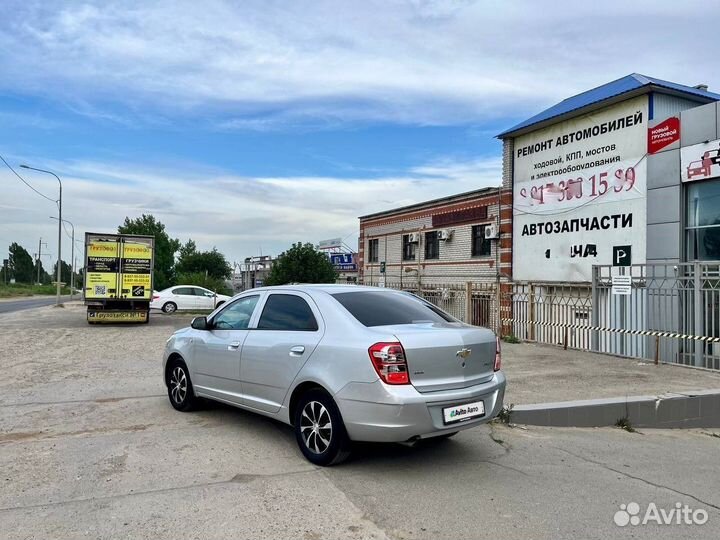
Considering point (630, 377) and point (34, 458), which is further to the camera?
point (630, 377)

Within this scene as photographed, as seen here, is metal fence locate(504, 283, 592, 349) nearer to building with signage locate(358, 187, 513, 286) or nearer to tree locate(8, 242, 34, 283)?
building with signage locate(358, 187, 513, 286)

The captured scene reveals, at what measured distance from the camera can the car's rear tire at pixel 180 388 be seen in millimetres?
6812

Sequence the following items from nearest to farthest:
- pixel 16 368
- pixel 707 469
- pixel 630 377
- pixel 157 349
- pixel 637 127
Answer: pixel 707 469 → pixel 630 377 → pixel 16 368 → pixel 157 349 → pixel 637 127

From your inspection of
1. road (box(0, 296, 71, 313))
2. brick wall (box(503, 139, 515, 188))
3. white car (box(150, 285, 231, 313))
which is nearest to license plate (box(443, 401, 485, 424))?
brick wall (box(503, 139, 515, 188))

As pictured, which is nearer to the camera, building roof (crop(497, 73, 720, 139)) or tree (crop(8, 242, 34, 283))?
building roof (crop(497, 73, 720, 139))

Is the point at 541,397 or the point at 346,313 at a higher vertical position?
the point at 346,313

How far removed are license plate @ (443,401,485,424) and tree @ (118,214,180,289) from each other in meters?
53.3

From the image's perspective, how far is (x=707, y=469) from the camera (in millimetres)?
5480

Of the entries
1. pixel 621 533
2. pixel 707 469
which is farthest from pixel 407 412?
pixel 707 469

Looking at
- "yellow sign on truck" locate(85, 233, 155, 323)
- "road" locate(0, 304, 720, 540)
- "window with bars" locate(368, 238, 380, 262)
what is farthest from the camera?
"window with bars" locate(368, 238, 380, 262)

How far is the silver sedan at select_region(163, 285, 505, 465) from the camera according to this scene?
14.8ft

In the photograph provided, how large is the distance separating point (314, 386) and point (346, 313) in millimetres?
691

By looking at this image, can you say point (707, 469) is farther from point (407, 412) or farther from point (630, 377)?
point (630, 377)

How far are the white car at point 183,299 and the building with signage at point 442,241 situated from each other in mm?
8364
